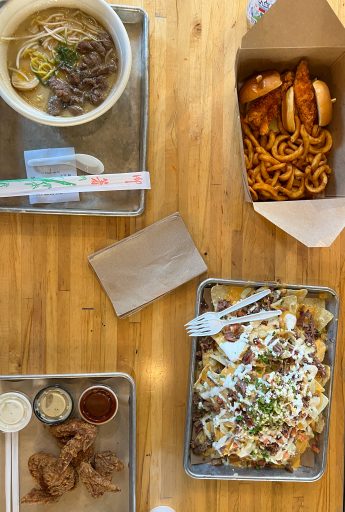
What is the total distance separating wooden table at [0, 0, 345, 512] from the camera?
130 centimetres

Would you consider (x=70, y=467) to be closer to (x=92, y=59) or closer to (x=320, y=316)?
(x=320, y=316)

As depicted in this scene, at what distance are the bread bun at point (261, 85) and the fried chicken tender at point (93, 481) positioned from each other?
0.95 meters

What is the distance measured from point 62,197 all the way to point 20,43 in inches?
13.7

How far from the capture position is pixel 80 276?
1.31m

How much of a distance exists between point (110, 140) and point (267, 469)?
89 cm

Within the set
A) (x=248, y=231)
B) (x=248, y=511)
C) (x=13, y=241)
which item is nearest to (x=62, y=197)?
(x=13, y=241)

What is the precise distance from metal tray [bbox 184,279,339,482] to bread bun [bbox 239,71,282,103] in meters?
0.44

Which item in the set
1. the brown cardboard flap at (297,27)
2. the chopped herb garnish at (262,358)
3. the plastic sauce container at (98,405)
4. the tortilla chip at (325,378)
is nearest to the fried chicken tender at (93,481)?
the plastic sauce container at (98,405)

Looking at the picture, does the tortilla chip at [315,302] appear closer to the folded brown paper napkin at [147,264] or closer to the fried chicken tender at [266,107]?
the folded brown paper napkin at [147,264]

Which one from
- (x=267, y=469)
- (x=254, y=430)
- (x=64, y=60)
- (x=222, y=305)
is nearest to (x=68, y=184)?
(x=64, y=60)

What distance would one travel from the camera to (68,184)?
1.21m

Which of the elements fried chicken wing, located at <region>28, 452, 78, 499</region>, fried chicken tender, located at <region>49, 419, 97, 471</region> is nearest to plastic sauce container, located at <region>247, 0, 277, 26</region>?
fried chicken tender, located at <region>49, 419, 97, 471</region>

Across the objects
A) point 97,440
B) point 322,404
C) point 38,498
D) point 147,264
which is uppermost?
point 147,264

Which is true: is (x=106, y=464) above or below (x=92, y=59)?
below
